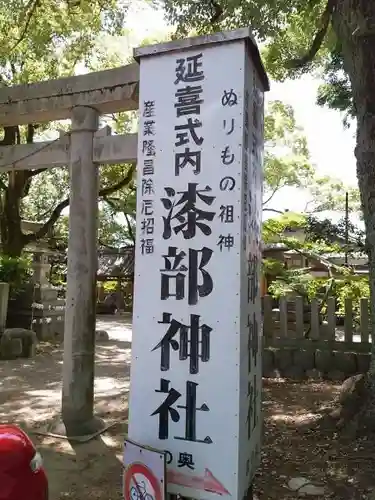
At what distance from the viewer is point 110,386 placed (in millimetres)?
7723

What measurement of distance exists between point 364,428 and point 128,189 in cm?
1546

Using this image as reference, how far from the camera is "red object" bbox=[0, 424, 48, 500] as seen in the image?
2359 mm

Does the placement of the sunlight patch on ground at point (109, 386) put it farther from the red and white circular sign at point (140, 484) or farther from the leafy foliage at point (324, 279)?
the red and white circular sign at point (140, 484)

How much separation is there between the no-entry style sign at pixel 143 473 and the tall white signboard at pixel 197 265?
12 cm

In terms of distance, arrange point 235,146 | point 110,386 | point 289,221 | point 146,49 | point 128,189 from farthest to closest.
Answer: point 128,189 → point 289,221 → point 110,386 → point 146,49 → point 235,146

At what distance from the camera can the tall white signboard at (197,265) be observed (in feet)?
9.01

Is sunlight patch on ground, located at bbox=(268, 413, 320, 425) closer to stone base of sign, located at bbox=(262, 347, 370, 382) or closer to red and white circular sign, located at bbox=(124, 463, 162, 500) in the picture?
stone base of sign, located at bbox=(262, 347, 370, 382)

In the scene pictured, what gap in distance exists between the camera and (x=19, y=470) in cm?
243

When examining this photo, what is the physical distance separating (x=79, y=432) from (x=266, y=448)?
192 centimetres

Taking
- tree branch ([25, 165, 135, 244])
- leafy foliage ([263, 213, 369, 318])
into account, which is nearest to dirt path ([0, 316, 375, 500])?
leafy foliage ([263, 213, 369, 318])

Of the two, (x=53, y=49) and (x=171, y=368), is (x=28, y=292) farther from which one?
(x=171, y=368)

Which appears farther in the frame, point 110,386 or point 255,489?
point 110,386

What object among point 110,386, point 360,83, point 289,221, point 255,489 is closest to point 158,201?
point 255,489

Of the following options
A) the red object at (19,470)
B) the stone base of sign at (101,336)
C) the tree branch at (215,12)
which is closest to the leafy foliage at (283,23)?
the tree branch at (215,12)
